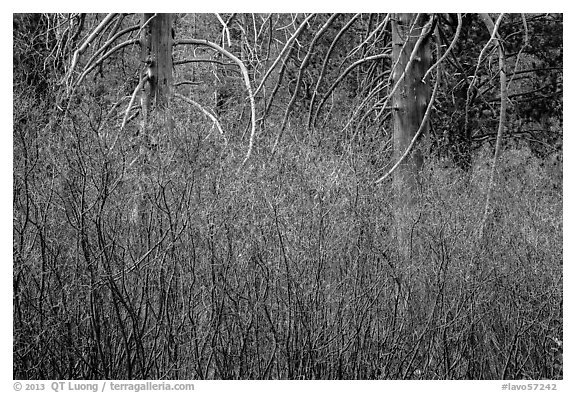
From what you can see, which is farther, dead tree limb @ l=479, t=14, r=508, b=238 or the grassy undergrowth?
dead tree limb @ l=479, t=14, r=508, b=238

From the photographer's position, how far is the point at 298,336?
3979 mm

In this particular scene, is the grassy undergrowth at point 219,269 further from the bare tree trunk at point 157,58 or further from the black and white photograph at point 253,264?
the bare tree trunk at point 157,58

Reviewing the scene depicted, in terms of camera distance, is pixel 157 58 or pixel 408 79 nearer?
pixel 157 58

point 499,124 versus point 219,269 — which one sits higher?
point 499,124

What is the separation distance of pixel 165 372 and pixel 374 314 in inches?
45.9

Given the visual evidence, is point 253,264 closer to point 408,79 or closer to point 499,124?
point 499,124

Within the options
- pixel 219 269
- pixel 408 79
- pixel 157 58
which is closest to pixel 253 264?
pixel 219 269

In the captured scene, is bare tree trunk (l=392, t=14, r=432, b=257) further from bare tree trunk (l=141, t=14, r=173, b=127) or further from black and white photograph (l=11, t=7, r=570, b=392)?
bare tree trunk (l=141, t=14, r=173, b=127)

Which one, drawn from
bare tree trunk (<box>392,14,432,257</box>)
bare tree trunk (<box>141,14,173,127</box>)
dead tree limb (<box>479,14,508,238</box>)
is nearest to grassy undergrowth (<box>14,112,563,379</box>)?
dead tree limb (<box>479,14,508,238</box>)

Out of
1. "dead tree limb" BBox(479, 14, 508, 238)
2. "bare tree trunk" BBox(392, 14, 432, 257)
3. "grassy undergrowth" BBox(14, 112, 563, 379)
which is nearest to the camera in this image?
"grassy undergrowth" BBox(14, 112, 563, 379)

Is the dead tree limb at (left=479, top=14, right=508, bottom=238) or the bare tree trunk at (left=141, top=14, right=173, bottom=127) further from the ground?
the bare tree trunk at (left=141, top=14, right=173, bottom=127)

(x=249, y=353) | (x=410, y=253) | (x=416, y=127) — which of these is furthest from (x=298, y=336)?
(x=416, y=127)

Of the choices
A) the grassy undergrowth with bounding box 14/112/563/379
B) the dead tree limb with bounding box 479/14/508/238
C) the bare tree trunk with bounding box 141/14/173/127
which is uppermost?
the bare tree trunk with bounding box 141/14/173/127

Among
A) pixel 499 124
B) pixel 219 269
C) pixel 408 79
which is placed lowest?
pixel 219 269
